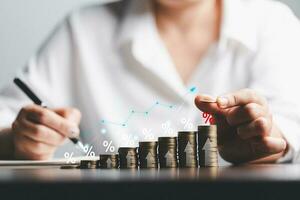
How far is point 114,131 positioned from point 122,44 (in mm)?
231

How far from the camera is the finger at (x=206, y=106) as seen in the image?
0.85 meters

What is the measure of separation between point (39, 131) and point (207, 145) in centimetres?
38

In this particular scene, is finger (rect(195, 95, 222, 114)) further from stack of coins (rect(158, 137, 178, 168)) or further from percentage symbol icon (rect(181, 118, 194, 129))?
percentage symbol icon (rect(181, 118, 194, 129))

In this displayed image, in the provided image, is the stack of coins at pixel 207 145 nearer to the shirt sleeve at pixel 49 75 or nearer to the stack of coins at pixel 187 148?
the stack of coins at pixel 187 148

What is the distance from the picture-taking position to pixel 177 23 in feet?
4.85

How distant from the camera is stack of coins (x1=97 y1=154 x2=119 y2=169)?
2.77ft

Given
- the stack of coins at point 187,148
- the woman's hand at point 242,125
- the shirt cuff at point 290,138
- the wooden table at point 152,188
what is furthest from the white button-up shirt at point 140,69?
the wooden table at point 152,188

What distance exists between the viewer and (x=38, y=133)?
1071 millimetres

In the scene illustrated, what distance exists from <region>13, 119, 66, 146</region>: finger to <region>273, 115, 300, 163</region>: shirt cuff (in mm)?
397

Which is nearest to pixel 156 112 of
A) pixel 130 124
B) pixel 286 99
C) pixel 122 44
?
pixel 130 124

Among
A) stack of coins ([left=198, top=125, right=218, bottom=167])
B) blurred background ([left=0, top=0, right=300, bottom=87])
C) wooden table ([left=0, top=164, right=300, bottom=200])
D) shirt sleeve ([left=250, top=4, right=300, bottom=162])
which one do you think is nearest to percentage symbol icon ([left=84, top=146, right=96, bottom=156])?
blurred background ([left=0, top=0, right=300, bottom=87])

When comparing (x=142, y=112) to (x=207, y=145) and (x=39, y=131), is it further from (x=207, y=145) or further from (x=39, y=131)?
(x=207, y=145)

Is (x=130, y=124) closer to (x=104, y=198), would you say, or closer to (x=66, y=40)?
(x=66, y=40)

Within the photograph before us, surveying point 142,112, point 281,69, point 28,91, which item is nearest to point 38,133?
point 28,91
